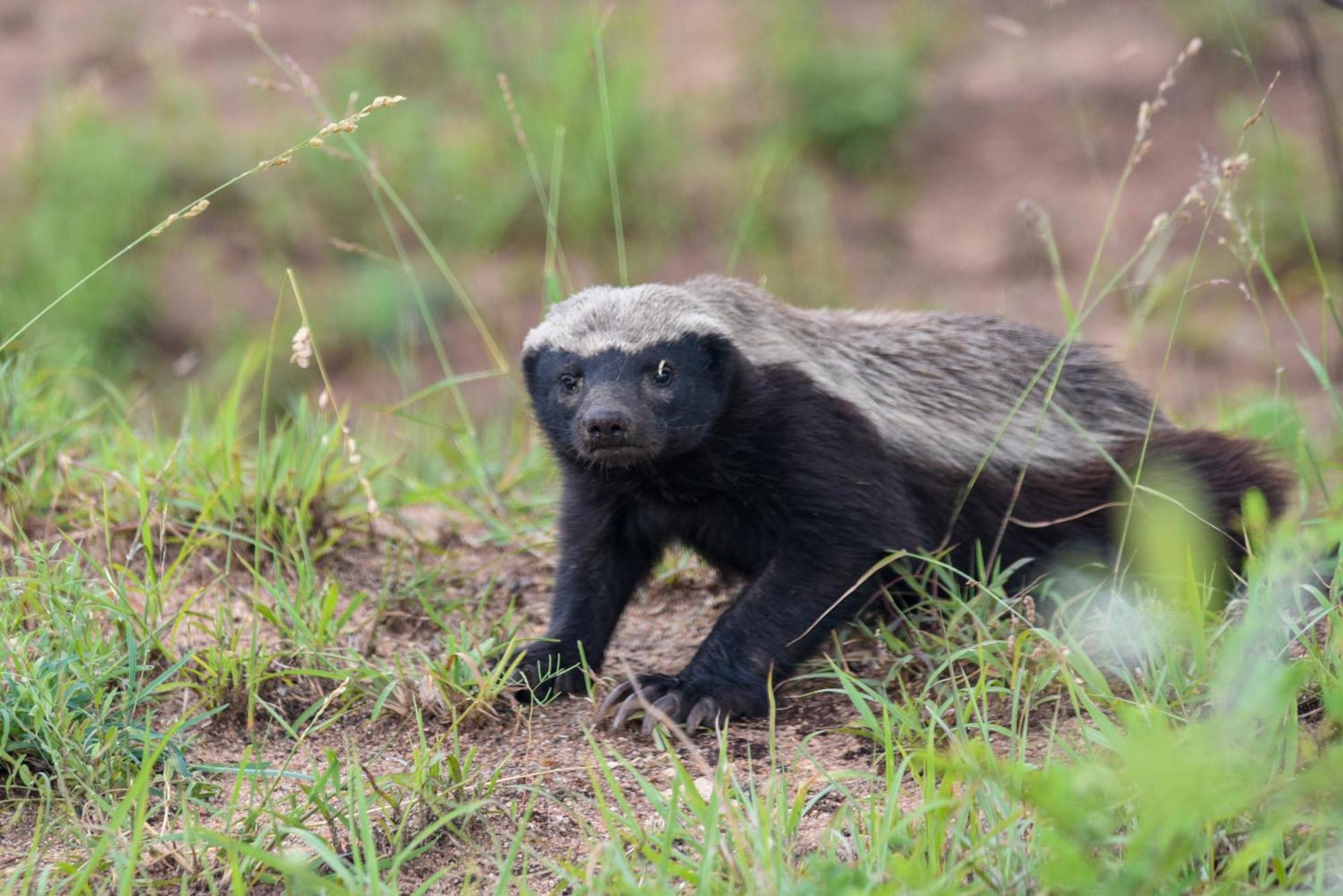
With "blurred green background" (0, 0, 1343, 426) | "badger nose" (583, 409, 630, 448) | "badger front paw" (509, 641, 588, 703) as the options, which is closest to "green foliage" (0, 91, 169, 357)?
"blurred green background" (0, 0, 1343, 426)

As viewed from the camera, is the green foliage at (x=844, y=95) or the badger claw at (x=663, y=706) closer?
the badger claw at (x=663, y=706)

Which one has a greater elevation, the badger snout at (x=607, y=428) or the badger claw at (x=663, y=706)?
the badger snout at (x=607, y=428)

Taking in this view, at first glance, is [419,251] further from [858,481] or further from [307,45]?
[858,481]

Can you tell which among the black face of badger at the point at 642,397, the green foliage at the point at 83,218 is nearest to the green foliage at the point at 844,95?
the green foliage at the point at 83,218

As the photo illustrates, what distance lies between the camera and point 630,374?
3.55m

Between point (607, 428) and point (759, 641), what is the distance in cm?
60

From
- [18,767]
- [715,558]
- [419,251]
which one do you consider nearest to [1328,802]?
[715,558]

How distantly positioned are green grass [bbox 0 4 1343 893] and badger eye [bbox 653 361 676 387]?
2.40 feet

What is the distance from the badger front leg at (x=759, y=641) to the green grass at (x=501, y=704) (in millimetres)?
89

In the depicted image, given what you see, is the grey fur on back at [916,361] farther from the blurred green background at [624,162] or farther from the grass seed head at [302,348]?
the blurred green background at [624,162]

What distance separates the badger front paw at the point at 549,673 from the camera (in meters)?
3.33

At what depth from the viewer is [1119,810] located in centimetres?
229

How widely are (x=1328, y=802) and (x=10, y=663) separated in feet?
7.74

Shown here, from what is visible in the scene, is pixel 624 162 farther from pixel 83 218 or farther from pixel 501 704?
pixel 501 704
